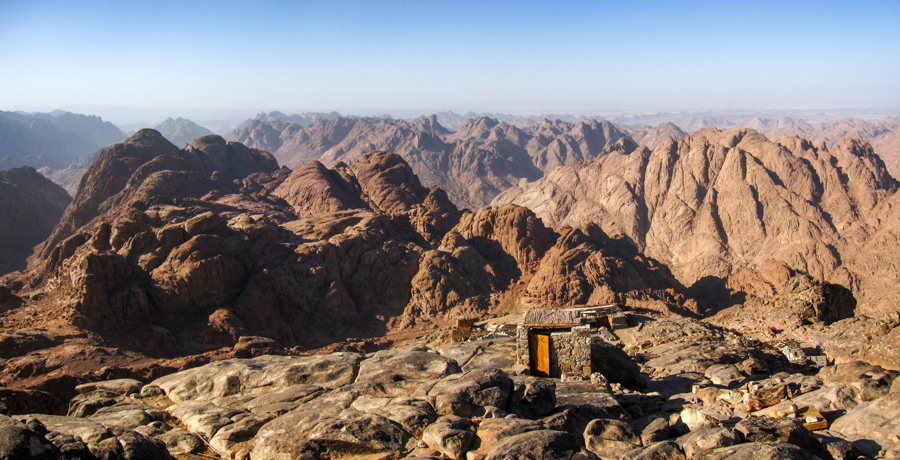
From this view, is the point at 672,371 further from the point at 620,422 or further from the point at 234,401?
the point at 234,401

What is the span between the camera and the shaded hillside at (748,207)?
66.2 meters

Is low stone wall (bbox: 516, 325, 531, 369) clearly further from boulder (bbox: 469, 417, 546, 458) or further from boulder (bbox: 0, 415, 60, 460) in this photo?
boulder (bbox: 0, 415, 60, 460)

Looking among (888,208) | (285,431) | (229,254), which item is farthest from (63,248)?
(888,208)

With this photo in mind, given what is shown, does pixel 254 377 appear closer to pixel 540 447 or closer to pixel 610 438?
pixel 540 447

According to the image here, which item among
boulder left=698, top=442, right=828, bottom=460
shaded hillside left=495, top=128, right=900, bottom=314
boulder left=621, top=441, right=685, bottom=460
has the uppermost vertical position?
boulder left=698, top=442, right=828, bottom=460

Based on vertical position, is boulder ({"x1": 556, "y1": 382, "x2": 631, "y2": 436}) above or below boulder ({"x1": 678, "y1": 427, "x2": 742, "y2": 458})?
below

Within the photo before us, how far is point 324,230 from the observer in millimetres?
51531

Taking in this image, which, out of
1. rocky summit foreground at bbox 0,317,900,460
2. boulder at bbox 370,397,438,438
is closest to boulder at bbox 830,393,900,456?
rocky summit foreground at bbox 0,317,900,460

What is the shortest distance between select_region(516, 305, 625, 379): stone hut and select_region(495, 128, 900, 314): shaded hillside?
1711 inches

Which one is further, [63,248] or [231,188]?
[231,188]

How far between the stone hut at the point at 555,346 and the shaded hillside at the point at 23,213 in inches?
2881

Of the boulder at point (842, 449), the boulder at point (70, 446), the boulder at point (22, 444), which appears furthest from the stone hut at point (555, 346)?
the boulder at point (22, 444)

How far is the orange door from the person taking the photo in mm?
16078

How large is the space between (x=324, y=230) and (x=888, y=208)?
2929 inches
